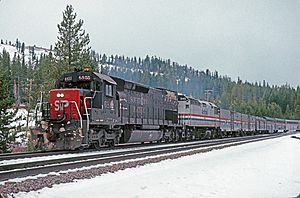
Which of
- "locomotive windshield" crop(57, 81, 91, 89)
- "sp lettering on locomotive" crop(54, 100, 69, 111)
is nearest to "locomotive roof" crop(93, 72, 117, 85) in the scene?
"locomotive windshield" crop(57, 81, 91, 89)

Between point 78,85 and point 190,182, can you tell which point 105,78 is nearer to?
point 78,85

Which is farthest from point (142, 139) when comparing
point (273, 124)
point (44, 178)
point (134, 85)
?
point (273, 124)

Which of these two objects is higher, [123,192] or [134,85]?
[134,85]

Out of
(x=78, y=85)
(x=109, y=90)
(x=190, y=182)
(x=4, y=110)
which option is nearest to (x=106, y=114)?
(x=109, y=90)

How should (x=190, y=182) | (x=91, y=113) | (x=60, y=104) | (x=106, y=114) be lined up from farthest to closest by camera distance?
(x=106, y=114), (x=60, y=104), (x=91, y=113), (x=190, y=182)

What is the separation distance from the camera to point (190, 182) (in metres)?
10.4

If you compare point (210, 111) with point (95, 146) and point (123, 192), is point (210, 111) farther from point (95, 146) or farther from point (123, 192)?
point (123, 192)

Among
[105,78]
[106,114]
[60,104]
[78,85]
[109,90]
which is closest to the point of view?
[60,104]

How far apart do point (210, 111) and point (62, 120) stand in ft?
90.0

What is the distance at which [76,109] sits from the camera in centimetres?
1888

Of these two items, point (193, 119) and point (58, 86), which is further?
point (193, 119)

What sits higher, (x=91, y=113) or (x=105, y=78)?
(x=105, y=78)

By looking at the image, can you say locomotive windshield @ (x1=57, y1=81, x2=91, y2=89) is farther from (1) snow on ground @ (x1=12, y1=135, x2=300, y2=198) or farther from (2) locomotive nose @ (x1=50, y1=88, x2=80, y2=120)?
(1) snow on ground @ (x1=12, y1=135, x2=300, y2=198)

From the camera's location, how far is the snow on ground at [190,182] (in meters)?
8.64
